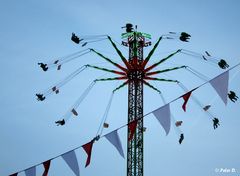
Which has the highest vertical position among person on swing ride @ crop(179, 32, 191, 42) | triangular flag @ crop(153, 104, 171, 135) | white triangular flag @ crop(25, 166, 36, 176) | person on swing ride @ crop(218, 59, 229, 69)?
person on swing ride @ crop(179, 32, 191, 42)

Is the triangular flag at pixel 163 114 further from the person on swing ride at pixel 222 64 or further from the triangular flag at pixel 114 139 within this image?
the person on swing ride at pixel 222 64

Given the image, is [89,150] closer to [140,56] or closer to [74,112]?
[74,112]

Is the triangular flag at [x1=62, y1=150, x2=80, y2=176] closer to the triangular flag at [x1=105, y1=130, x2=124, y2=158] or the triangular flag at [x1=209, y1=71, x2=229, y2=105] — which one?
the triangular flag at [x1=105, y1=130, x2=124, y2=158]

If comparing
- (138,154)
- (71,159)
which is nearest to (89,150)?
(71,159)

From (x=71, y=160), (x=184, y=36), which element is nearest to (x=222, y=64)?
Result: (x=184, y=36)

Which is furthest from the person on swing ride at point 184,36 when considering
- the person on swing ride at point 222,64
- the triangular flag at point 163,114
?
the triangular flag at point 163,114

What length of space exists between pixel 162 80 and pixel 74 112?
6.48 m

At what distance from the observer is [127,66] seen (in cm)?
2698

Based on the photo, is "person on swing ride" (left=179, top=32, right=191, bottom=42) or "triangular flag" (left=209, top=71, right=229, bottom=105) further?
"person on swing ride" (left=179, top=32, right=191, bottom=42)

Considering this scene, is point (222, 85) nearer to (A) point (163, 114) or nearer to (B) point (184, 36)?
(A) point (163, 114)

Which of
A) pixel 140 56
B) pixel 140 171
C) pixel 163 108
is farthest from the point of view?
pixel 140 56

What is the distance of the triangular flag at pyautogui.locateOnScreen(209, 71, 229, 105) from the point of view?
1685 centimetres

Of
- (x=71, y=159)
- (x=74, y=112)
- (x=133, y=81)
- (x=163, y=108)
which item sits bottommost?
(x=71, y=159)

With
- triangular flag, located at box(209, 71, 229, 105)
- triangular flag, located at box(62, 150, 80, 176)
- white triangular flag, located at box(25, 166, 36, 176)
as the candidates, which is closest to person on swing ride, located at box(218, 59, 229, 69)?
triangular flag, located at box(209, 71, 229, 105)
